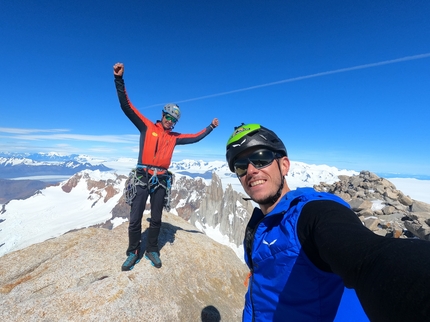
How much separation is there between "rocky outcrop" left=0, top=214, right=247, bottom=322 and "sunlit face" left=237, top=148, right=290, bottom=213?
6.15 m

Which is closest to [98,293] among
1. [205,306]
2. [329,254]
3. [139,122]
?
[205,306]

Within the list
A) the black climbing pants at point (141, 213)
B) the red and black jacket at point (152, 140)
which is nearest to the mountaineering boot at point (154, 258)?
the black climbing pants at point (141, 213)

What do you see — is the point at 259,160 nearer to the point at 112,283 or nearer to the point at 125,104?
the point at 125,104

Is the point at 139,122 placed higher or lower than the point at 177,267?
higher

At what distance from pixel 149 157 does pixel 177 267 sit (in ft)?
17.9

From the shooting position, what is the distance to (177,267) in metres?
10.0

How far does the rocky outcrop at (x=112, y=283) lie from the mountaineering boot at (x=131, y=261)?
0.70ft

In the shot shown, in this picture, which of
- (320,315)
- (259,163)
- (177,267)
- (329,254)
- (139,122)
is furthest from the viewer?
(177,267)

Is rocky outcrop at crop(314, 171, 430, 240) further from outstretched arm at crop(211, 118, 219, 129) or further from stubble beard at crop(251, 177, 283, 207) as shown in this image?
stubble beard at crop(251, 177, 283, 207)

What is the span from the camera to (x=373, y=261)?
181 centimetres

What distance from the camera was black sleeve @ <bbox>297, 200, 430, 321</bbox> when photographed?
1.37 metres

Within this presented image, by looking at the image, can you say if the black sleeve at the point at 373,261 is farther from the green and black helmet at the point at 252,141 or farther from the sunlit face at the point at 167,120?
the sunlit face at the point at 167,120

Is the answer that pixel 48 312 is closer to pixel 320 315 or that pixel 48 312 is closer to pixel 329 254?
pixel 320 315

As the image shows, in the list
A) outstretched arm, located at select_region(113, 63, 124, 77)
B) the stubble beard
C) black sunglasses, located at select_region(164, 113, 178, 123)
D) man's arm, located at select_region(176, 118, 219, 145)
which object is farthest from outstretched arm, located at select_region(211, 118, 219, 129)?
the stubble beard
